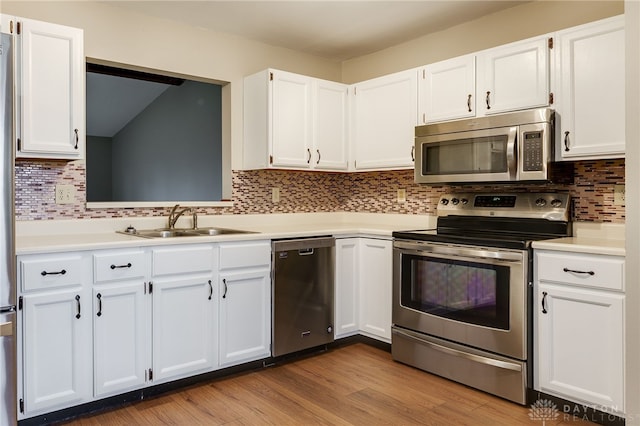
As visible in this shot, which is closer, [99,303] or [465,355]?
[99,303]

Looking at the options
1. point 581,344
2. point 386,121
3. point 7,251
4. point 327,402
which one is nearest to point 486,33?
point 386,121

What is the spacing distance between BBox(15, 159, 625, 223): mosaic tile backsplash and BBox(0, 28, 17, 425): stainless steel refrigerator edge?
106 centimetres

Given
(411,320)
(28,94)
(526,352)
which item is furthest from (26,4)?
(526,352)

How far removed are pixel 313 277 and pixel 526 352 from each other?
1360 millimetres

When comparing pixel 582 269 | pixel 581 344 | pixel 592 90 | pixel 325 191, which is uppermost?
pixel 592 90

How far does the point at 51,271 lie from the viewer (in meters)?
2.23

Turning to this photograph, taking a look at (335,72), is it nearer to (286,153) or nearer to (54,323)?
(286,153)

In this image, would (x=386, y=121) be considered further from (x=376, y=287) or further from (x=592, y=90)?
(x=592, y=90)

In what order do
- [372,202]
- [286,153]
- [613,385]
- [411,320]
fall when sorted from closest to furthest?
[613,385] < [411,320] < [286,153] < [372,202]

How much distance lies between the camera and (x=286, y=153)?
11.5 feet

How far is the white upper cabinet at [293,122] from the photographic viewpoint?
346 centimetres

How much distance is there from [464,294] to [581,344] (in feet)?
2.11

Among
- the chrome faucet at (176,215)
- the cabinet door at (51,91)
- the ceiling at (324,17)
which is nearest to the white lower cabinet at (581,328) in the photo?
the ceiling at (324,17)

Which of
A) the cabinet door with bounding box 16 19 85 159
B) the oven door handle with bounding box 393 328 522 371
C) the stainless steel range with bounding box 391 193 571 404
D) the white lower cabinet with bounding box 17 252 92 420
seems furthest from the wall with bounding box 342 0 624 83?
the white lower cabinet with bounding box 17 252 92 420
